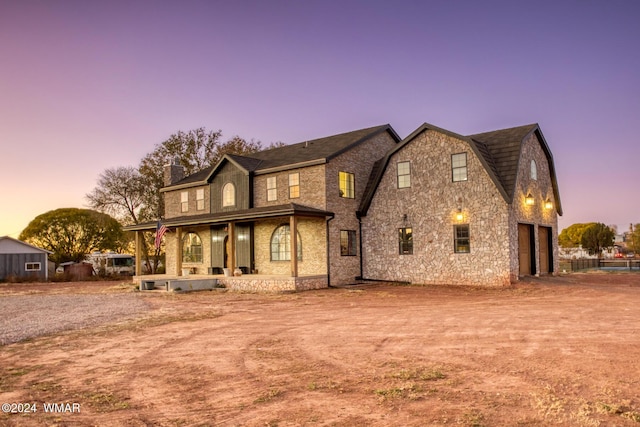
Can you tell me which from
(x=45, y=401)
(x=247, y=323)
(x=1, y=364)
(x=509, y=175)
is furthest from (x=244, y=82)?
(x=45, y=401)

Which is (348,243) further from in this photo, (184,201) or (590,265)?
(590,265)

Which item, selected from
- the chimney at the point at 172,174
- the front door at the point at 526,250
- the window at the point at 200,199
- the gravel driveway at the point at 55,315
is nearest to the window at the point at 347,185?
the front door at the point at 526,250

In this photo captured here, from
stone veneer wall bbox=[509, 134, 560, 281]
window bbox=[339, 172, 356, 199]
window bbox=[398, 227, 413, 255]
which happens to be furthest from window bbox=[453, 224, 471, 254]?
window bbox=[339, 172, 356, 199]

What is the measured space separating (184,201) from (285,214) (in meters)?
11.0

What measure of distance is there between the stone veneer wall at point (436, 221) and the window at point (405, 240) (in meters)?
0.20

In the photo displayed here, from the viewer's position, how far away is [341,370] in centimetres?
641

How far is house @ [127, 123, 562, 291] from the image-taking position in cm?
1967

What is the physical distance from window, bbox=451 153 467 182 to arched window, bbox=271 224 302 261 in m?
7.75

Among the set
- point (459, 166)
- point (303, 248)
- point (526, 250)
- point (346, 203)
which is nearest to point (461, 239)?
point (459, 166)

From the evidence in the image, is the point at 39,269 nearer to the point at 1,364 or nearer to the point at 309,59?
the point at 309,59

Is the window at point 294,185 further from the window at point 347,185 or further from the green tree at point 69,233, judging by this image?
the green tree at point 69,233

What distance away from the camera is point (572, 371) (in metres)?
6.00

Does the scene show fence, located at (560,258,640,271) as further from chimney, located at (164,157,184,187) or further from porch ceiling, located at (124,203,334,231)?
chimney, located at (164,157,184,187)

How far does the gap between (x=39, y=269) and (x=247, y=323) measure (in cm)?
3217
